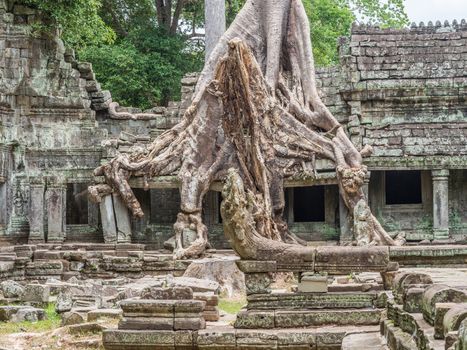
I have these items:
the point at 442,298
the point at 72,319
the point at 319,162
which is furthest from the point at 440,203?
the point at 442,298

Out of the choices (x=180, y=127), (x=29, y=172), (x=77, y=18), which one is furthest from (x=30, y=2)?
(x=180, y=127)

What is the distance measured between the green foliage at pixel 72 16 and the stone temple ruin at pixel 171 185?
0.40 m

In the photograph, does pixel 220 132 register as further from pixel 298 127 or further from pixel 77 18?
pixel 77 18

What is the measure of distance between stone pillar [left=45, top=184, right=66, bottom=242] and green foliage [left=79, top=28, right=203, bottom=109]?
1064 cm

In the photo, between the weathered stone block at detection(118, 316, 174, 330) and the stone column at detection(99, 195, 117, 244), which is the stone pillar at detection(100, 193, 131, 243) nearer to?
the stone column at detection(99, 195, 117, 244)

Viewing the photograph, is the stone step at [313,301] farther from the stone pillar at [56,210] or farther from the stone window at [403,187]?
the stone window at [403,187]

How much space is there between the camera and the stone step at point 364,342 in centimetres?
778

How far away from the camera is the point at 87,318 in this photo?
11945mm

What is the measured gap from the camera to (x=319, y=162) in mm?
18594

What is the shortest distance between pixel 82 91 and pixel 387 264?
1549 centimetres

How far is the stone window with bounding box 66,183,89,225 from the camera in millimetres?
23469

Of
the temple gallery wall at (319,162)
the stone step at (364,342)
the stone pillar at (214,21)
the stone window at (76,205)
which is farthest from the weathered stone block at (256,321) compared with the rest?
the stone pillar at (214,21)

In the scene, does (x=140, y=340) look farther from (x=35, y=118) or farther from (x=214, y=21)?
(x=214, y=21)

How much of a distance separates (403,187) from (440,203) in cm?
237
